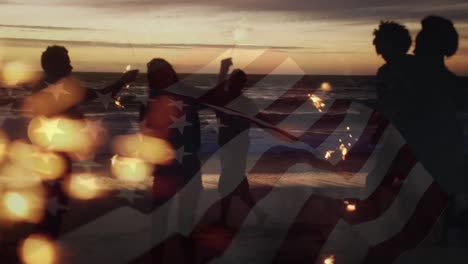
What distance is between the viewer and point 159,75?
7250mm

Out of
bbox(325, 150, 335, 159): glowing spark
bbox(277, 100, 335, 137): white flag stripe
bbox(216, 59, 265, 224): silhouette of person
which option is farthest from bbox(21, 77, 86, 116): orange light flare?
bbox(277, 100, 335, 137): white flag stripe

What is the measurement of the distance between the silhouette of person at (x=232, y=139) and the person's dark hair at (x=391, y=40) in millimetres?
2136

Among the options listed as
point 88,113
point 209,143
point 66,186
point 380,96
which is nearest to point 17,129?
point 209,143

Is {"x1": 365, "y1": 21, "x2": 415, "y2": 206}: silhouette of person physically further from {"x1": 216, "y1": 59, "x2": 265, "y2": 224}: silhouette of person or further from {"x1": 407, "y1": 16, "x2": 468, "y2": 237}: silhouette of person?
{"x1": 216, "y1": 59, "x2": 265, "y2": 224}: silhouette of person

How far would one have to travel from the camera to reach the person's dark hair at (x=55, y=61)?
7418 mm

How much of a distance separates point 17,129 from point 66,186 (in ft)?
59.2

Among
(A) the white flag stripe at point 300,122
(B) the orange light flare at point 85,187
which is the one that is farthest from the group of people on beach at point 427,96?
(A) the white flag stripe at point 300,122

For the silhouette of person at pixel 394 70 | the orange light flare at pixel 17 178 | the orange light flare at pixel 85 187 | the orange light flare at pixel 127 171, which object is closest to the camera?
the silhouette of person at pixel 394 70

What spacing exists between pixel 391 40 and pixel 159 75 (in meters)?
2.50

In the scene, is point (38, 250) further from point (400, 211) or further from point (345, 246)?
point (400, 211)

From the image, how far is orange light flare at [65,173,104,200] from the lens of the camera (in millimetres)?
11200

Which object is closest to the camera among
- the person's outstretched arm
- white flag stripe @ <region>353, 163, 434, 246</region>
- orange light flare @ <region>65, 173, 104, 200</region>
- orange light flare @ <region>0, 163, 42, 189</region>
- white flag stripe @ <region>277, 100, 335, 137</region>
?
white flag stripe @ <region>353, 163, 434, 246</region>

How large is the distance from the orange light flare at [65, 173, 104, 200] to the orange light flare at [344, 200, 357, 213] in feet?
13.5
